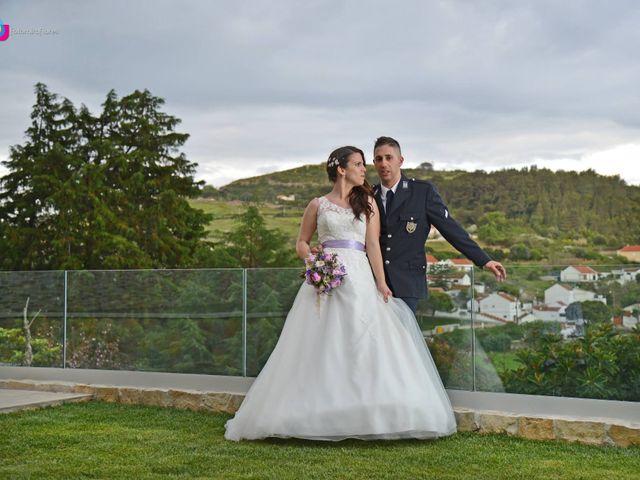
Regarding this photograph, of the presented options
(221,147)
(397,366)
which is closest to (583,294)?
(397,366)

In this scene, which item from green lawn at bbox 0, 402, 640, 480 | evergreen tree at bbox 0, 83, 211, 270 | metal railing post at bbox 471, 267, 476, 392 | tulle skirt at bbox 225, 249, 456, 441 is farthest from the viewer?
evergreen tree at bbox 0, 83, 211, 270

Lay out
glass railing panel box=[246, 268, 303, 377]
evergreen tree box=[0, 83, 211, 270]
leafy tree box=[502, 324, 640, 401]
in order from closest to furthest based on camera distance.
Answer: leafy tree box=[502, 324, 640, 401], glass railing panel box=[246, 268, 303, 377], evergreen tree box=[0, 83, 211, 270]

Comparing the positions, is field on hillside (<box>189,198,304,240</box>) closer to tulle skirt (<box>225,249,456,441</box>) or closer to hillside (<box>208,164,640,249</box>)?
hillside (<box>208,164,640,249</box>)

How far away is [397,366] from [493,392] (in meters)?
1.11

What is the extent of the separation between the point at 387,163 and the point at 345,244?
56cm

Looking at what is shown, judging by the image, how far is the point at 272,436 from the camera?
4961 mm

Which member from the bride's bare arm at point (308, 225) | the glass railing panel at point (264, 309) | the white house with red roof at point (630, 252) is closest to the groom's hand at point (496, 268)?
the bride's bare arm at point (308, 225)

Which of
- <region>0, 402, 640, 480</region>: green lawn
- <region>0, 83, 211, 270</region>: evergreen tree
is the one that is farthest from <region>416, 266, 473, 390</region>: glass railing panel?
<region>0, 83, 211, 270</region>: evergreen tree

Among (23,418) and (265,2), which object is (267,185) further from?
(23,418)

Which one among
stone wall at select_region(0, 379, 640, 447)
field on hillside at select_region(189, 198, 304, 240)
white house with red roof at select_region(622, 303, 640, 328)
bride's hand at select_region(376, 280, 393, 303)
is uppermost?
field on hillside at select_region(189, 198, 304, 240)

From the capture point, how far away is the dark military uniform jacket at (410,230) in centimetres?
520

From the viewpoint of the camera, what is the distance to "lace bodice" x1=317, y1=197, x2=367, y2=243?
5.19 metres

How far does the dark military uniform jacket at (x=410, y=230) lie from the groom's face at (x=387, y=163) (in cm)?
7

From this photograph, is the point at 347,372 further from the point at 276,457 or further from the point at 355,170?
the point at 355,170
